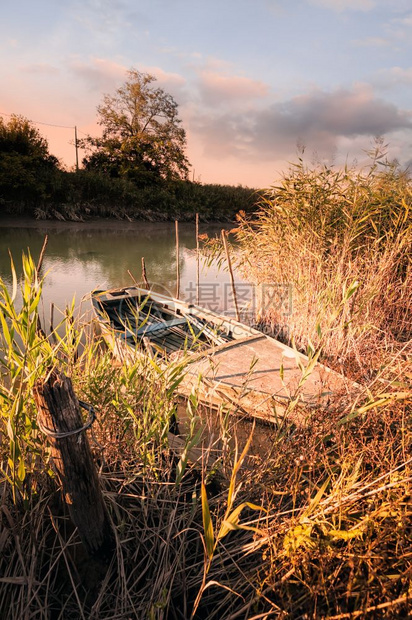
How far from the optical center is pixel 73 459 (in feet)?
4.91

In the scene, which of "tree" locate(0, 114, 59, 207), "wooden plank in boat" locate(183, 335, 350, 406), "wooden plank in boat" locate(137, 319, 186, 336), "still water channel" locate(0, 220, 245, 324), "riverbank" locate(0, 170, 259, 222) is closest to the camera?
"wooden plank in boat" locate(183, 335, 350, 406)

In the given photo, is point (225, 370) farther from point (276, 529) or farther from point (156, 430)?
point (276, 529)

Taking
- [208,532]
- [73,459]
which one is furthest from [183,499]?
[208,532]

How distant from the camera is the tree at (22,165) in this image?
63.5ft

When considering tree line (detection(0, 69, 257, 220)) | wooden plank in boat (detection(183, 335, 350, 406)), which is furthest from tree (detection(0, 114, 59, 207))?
wooden plank in boat (detection(183, 335, 350, 406))

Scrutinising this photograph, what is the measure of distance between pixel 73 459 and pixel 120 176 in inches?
1139

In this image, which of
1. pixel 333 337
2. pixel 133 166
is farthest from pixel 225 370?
pixel 133 166

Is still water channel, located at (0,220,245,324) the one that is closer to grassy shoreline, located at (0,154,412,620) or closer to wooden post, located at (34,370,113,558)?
grassy shoreline, located at (0,154,412,620)

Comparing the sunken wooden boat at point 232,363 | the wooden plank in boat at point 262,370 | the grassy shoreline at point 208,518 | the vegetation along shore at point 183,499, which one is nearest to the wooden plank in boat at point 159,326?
the sunken wooden boat at point 232,363

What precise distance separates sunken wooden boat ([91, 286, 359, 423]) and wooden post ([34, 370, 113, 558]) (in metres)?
0.77

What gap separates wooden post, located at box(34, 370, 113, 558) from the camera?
1.39 m

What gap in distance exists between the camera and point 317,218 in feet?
18.2

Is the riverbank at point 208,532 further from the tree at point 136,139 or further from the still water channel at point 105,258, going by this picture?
the tree at point 136,139

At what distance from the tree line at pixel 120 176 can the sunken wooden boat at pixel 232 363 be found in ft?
57.6
